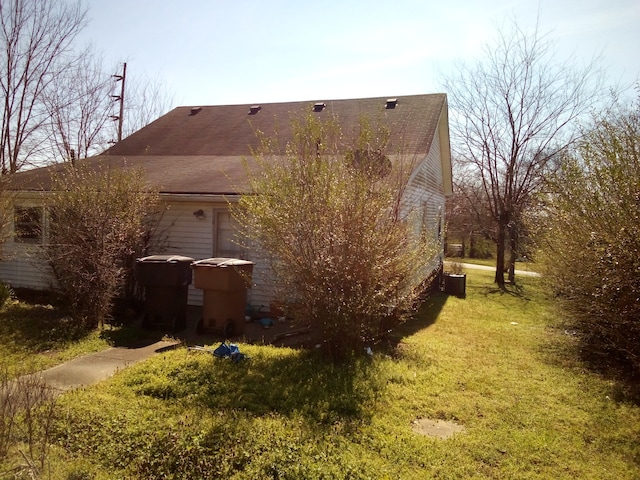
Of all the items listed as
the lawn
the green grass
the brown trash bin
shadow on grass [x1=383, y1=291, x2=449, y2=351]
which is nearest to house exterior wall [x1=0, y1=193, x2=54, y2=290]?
the green grass

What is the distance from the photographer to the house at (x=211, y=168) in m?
10.5

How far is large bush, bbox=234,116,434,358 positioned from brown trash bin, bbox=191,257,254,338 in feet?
4.83

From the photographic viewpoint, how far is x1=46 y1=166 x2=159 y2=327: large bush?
7.98 meters

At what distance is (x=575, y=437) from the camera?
4.60 metres

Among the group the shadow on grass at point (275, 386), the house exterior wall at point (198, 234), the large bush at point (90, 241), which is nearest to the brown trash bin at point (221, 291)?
the large bush at point (90, 241)

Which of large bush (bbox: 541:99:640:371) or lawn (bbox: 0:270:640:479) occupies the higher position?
large bush (bbox: 541:99:640:371)

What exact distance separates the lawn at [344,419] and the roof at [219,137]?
5078 mm

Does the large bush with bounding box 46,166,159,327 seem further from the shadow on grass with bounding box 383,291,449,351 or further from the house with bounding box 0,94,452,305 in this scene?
the shadow on grass with bounding box 383,291,449,351

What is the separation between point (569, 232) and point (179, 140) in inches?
505

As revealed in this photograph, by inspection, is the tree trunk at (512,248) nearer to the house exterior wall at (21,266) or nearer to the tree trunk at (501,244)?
the tree trunk at (501,244)

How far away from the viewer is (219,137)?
1544cm

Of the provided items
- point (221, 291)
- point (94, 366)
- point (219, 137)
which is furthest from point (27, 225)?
point (94, 366)

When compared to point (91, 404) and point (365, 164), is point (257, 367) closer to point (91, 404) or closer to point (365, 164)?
point (91, 404)

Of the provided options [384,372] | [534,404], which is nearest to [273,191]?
[384,372]
